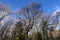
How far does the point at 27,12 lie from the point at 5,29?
6.29m

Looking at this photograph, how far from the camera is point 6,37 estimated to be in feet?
107

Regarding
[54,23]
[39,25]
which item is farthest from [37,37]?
[54,23]

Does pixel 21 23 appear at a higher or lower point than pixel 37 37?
higher

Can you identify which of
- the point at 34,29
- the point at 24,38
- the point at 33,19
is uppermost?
the point at 33,19

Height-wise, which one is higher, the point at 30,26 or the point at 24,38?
the point at 30,26

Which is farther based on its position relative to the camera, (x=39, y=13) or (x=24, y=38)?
(x=39, y=13)

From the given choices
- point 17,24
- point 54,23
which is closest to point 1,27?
point 17,24

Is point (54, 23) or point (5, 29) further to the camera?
point (5, 29)

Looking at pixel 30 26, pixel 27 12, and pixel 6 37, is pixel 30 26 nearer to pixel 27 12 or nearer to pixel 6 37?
pixel 27 12

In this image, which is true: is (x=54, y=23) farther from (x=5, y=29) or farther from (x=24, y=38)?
(x=5, y=29)

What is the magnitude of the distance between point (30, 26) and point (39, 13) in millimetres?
3488

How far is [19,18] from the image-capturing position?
32.1 meters

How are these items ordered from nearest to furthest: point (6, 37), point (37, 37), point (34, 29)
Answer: point (37, 37) → point (34, 29) → point (6, 37)

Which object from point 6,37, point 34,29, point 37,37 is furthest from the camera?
point 6,37
